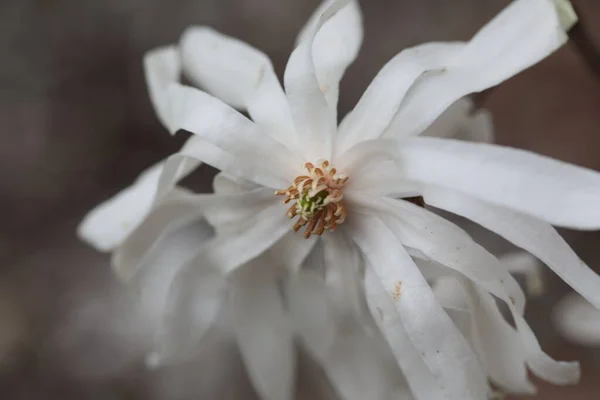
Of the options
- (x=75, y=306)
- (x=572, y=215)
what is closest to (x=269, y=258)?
(x=572, y=215)

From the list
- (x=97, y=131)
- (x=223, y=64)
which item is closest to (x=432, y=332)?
(x=223, y=64)

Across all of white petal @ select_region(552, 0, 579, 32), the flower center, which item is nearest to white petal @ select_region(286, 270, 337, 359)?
the flower center

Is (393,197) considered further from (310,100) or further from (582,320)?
(582,320)

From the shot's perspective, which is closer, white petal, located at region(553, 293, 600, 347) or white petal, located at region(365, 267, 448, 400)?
white petal, located at region(365, 267, 448, 400)

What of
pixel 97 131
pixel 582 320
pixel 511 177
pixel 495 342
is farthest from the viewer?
pixel 97 131

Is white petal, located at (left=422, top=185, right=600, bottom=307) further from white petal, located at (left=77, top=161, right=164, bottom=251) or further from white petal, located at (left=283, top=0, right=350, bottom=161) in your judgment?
white petal, located at (left=77, top=161, right=164, bottom=251)

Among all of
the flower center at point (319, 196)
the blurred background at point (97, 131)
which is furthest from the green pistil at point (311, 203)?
the blurred background at point (97, 131)
